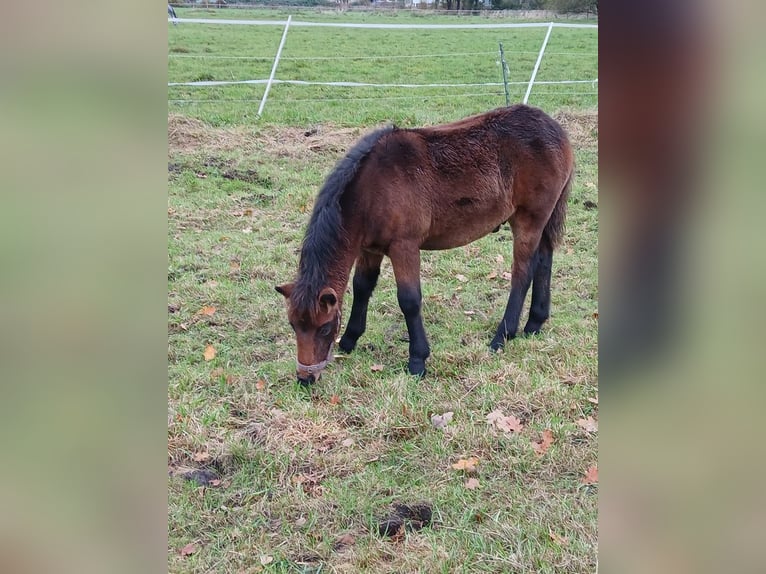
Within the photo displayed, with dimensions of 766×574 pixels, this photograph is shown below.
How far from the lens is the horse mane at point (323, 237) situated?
3668 millimetres

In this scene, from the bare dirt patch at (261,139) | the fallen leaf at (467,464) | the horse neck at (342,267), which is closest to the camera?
the fallen leaf at (467,464)

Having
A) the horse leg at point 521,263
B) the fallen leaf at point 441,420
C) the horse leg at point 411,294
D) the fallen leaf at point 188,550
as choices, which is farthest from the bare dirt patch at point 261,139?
the fallen leaf at point 188,550

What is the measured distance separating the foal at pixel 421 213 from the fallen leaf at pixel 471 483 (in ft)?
4.07

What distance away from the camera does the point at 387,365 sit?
4.30 m

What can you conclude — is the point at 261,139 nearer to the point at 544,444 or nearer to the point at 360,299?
the point at 360,299

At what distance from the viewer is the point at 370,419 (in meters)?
3.51

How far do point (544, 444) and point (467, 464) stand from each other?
50 cm

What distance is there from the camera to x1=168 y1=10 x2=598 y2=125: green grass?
10086mm

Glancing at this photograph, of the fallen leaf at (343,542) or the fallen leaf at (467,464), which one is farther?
the fallen leaf at (467,464)

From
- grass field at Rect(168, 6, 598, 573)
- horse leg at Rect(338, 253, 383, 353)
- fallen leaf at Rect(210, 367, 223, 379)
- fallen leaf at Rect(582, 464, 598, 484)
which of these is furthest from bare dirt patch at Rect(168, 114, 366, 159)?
fallen leaf at Rect(582, 464, 598, 484)

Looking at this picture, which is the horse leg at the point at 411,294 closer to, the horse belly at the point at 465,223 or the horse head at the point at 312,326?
the horse belly at the point at 465,223

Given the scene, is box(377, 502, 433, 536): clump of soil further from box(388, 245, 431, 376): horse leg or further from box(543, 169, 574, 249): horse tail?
box(543, 169, 574, 249): horse tail
